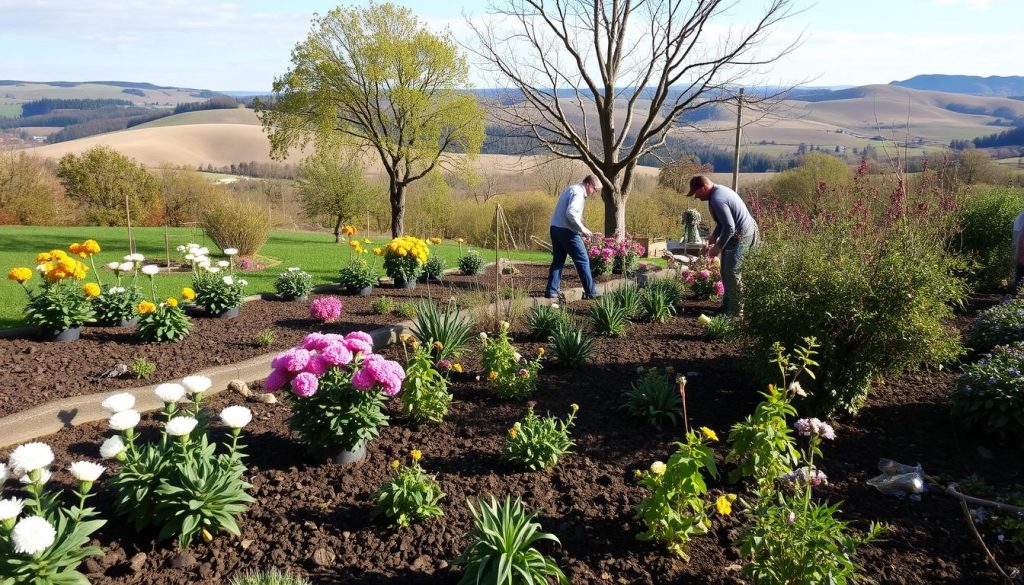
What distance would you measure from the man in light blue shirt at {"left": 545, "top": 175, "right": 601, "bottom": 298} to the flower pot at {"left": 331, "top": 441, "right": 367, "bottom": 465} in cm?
472

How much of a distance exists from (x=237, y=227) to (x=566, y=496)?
11.0m

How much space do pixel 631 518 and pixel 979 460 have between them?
2470 mm

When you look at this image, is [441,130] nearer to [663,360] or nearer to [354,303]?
[354,303]

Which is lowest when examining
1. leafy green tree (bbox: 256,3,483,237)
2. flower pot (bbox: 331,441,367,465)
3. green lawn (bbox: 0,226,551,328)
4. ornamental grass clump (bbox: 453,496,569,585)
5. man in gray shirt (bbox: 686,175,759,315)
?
green lawn (bbox: 0,226,551,328)

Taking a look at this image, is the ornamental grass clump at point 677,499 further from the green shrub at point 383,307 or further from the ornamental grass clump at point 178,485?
the green shrub at point 383,307

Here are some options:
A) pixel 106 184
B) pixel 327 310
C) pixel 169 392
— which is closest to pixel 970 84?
pixel 106 184

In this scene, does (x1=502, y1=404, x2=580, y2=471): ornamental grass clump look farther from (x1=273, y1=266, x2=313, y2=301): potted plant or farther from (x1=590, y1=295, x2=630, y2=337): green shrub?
(x1=273, y1=266, x2=313, y2=301): potted plant

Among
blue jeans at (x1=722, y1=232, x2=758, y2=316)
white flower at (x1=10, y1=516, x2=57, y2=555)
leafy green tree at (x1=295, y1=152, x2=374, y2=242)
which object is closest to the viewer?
white flower at (x1=10, y1=516, x2=57, y2=555)

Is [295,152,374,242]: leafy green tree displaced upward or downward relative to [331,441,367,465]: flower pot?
upward

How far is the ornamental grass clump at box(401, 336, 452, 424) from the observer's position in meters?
4.30

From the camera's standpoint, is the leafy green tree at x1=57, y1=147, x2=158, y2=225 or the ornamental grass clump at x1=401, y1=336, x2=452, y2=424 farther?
the leafy green tree at x1=57, y1=147, x2=158, y2=225

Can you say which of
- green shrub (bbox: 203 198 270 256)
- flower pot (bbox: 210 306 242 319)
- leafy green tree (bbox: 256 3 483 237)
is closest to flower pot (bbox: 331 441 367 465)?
flower pot (bbox: 210 306 242 319)

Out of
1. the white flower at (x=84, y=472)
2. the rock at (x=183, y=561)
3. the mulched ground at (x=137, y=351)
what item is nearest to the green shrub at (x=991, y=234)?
the mulched ground at (x=137, y=351)

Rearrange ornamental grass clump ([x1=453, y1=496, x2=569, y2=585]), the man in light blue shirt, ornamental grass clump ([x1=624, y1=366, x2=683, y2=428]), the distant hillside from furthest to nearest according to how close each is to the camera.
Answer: the distant hillside < the man in light blue shirt < ornamental grass clump ([x1=624, y1=366, x2=683, y2=428]) < ornamental grass clump ([x1=453, y1=496, x2=569, y2=585])
